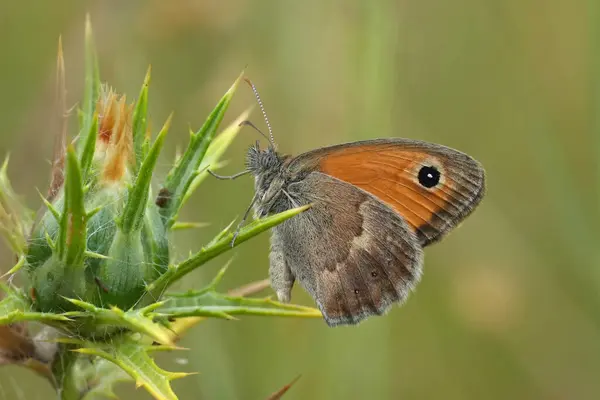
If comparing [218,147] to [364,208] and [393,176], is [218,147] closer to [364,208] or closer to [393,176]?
[364,208]

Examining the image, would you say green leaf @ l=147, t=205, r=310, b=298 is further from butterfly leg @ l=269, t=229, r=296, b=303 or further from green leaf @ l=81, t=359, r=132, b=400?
butterfly leg @ l=269, t=229, r=296, b=303

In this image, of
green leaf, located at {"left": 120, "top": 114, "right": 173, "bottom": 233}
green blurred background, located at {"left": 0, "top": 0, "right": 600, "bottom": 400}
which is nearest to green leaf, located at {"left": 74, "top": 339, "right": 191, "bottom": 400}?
green leaf, located at {"left": 120, "top": 114, "right": 173, "bottom": 233}

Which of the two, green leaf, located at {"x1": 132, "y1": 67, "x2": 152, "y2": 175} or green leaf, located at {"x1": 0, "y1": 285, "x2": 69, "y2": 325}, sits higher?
green leaf, located at {"x1": 132, "y1": 67, "x2": 152, "y2": 175}

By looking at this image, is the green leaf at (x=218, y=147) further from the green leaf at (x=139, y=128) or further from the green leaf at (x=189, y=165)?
the green leaf at (x=139, y=128)

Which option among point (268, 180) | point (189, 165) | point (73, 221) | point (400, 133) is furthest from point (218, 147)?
point (400, 133)

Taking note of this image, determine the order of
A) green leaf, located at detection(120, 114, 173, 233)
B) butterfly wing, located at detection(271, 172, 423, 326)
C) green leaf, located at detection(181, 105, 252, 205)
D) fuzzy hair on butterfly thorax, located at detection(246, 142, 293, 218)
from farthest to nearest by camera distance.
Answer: fuzzy hair on butterfly thorax, located at detection(246, 142, 293, 218)
butterfly wing, located at detection(271, 172, 423, 326)
green leaf, located at detection(181, 105, 252, 205)
green leaf, located at detection(120, 114, 173, 233)

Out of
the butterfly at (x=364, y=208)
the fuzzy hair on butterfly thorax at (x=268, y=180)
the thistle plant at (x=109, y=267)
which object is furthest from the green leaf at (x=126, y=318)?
the fuzzy hair on butterfly thorax at (x=268, y=180)

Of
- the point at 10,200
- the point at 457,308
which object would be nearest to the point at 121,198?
the point at 10,200
